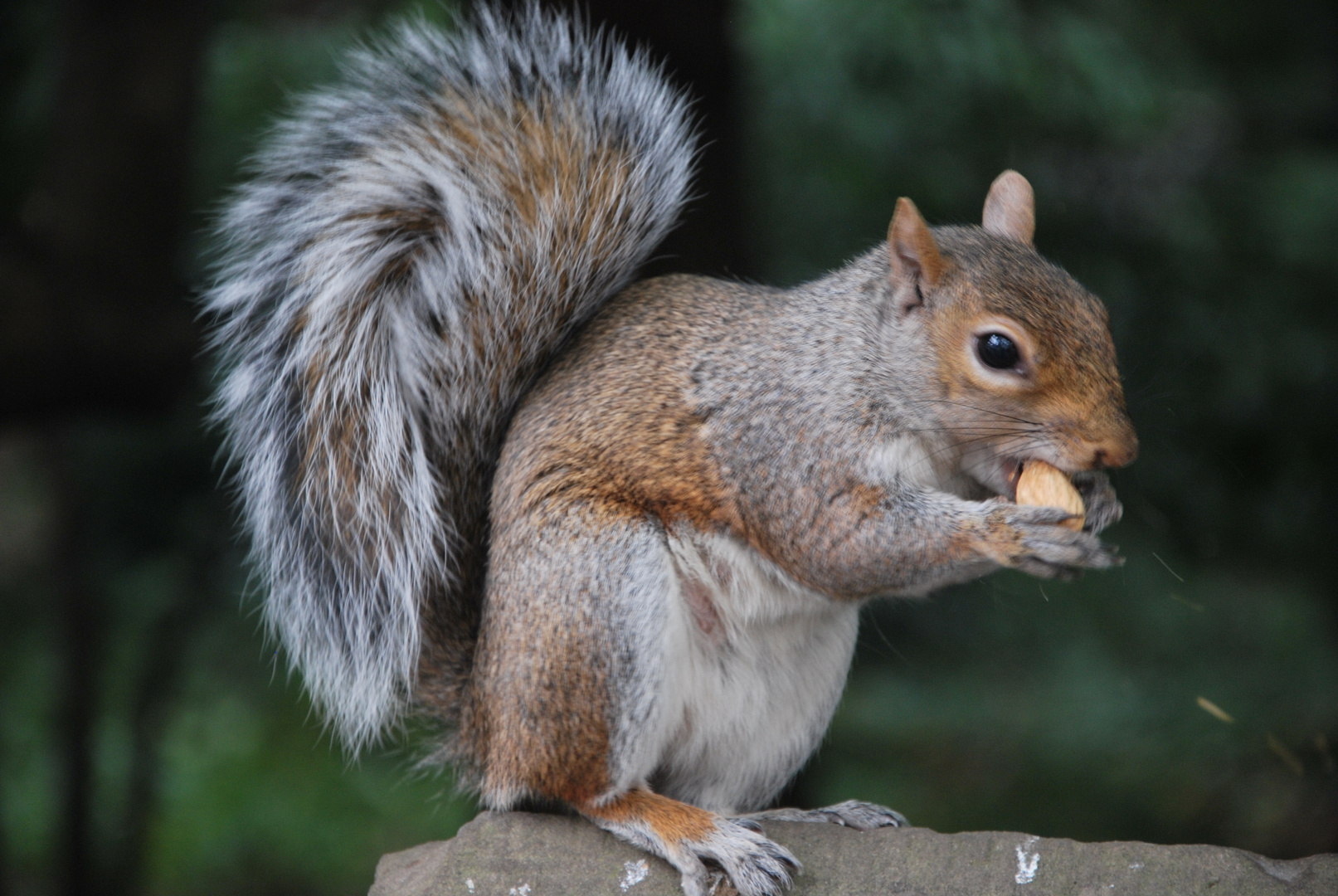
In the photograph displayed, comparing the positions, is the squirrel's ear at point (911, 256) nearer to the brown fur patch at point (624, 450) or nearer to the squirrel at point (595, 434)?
the squirrel at point (595, 434)

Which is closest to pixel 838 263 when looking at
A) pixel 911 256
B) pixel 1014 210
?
pixel 1014 210

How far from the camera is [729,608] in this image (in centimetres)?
149

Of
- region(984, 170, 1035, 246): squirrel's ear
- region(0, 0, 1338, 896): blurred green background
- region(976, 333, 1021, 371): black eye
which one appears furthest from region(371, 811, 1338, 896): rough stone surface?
region(984, 170, 1035, 246): squirrel's ear

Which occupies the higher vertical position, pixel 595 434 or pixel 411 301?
pixel 411 301

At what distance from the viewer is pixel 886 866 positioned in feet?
4.70

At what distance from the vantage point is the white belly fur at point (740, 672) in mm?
1458

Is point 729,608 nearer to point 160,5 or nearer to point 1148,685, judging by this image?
point 1148,685

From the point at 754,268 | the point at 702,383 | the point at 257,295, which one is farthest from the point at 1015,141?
the point at 257,295

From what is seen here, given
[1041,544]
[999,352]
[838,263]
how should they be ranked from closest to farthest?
[1041,544] → [999,352] → [838,263]

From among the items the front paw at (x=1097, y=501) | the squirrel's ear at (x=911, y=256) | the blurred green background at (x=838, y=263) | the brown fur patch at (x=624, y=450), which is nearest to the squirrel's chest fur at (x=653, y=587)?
the brown fur patch at (x=624, y=450)

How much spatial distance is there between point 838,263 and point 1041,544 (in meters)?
1.15

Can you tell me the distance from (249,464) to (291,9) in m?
1.98

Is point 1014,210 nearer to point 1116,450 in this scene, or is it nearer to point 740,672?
point 1116,450

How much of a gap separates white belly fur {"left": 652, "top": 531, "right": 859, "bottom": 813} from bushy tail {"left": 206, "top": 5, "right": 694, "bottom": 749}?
12.8 inches
